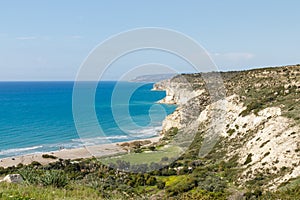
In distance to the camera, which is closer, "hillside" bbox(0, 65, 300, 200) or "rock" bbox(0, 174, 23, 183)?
"rock" bbox(0, 174, 23, 183)

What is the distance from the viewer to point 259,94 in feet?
134

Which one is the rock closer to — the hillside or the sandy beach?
the hillside

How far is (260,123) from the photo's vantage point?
3394cm

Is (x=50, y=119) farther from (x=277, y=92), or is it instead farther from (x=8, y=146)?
(x=277, y=92)

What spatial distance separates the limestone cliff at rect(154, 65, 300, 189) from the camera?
25.2m

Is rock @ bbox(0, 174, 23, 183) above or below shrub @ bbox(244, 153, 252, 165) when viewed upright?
above

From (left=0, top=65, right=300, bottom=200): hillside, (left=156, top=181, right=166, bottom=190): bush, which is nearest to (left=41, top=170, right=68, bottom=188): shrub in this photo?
(left=0, top=65, right=300, bottom=200): hillside

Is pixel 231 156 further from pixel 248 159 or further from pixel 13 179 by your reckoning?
pixel 13 179

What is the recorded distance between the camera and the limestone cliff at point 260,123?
2524 cm

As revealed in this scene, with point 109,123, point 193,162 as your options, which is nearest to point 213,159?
point 193,162

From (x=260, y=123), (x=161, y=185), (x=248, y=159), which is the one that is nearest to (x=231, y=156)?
(x=248, y=159)

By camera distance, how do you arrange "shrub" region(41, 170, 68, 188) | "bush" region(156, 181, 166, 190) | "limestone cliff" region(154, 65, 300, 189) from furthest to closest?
"bush" region(156, 181, 166, 190)
"limestone cliff" region(154, 65, 300, 189)
"shrub" region(41, 170, 68, 188)

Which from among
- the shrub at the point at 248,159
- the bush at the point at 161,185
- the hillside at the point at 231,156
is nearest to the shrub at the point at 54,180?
the hillside at the point at 231,156

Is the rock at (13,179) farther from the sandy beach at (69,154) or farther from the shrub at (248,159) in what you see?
the sandy beach at (69,154)
